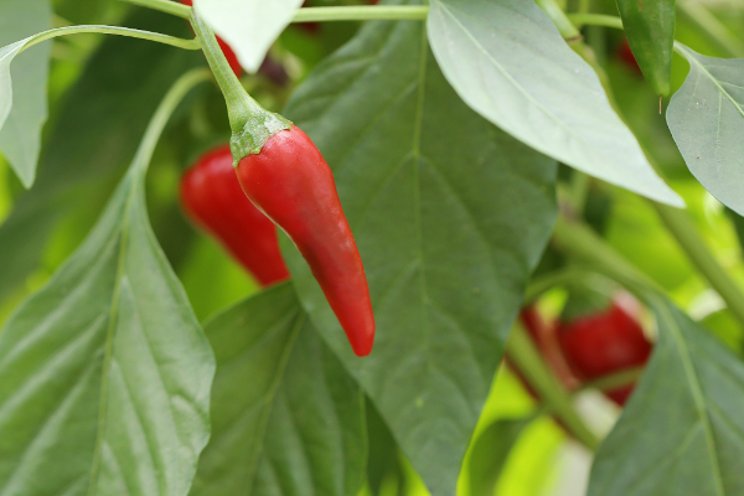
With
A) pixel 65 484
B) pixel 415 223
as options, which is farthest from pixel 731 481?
pixel 65 484

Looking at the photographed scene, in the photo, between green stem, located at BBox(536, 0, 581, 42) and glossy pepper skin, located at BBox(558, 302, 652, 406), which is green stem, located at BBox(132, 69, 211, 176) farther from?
glossy pepper skin, located at BBox(558, 302, 652, 406)

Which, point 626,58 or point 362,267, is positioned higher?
point 362,267

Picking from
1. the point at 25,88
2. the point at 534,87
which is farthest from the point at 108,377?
the point at 534,87

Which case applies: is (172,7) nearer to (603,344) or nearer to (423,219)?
(423,219)

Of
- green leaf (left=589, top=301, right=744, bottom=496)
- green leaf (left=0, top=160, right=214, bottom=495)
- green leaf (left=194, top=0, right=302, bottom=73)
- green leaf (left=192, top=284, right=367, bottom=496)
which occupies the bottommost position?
green leaf (left=589, top=301, right=744, bottom=496)

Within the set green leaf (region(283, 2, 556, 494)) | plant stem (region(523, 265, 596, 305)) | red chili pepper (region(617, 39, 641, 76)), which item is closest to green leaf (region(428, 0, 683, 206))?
green leaf (region(283, 2, 556, 494))

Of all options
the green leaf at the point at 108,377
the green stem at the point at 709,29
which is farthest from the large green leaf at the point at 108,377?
the green stem at the point at 709,29

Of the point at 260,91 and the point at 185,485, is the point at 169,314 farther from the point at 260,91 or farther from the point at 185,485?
the point at 260,91
